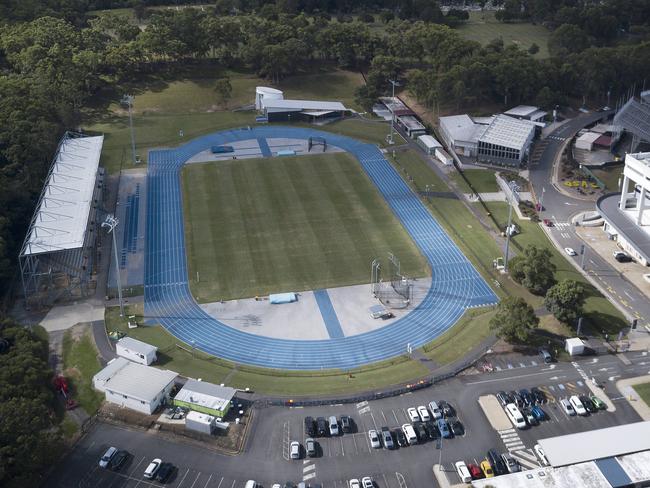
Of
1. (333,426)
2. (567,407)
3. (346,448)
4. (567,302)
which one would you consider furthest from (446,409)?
(567,302)

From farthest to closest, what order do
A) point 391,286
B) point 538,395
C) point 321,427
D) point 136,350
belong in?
point 391,286 < point 136,350 < point 538,395 < point 321,427

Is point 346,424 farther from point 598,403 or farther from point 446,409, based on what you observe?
point 598,403

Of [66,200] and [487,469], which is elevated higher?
[66,200]

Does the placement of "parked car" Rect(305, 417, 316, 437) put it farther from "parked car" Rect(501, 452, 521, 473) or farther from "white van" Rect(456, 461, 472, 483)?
"parked car" Rect(501, 452, 521, 473)

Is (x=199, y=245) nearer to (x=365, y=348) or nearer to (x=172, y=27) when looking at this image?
(x=365, y=348)

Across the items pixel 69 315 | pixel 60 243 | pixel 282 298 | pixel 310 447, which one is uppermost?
pixel 60 243

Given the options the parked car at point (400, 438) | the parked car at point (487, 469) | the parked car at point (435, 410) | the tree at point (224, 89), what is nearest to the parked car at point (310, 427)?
the parked car at point (400, 438)

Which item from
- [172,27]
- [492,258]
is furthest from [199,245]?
[172,27]
